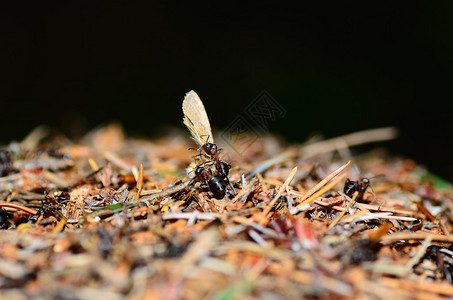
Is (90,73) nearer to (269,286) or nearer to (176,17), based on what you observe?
(176,17)

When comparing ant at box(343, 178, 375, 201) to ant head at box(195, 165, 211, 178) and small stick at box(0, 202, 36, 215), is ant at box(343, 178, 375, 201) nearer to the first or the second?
ant head at box(195, 165, 211, 178)

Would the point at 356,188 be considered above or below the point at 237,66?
below

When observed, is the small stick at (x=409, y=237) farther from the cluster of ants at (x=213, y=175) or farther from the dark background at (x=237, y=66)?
the dark background at (x=237, y=66)

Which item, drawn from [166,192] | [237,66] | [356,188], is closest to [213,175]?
[166,192]

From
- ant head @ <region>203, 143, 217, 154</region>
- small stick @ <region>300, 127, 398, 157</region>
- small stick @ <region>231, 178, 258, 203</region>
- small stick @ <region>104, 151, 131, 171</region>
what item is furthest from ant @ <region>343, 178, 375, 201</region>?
small stick @ <region>104, 151, 131, 171</region>

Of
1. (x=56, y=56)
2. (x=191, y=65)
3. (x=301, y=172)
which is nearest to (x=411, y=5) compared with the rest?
(x=191, y=65)

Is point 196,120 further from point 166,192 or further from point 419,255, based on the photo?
point 419,255
